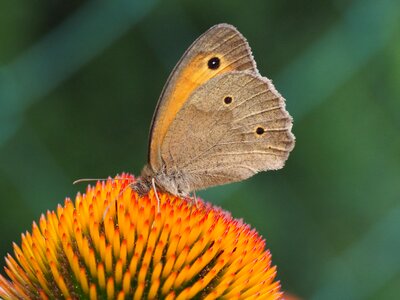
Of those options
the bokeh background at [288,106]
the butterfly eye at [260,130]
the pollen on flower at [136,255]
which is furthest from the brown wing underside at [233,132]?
the bokeh background at [288,106]

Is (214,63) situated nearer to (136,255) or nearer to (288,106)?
(136,255)

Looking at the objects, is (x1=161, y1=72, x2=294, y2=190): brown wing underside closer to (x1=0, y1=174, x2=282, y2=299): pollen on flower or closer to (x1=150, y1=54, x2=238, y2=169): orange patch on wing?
(x1=150, y1=54, x2=238, y2=169): orange patch on wing

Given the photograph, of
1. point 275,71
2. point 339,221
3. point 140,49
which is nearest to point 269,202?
point 339,221

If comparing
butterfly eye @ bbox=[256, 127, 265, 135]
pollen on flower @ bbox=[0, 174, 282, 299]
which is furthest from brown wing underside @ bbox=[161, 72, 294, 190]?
pollen on flower @ bbox=[0, 174, 282, 299]

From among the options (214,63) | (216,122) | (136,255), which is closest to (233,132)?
(216,122)

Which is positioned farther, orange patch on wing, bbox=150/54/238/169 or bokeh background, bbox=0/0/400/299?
bokeh background, bbox=0/0/400/299

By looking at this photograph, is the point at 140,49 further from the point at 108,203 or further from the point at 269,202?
the point at 108,203

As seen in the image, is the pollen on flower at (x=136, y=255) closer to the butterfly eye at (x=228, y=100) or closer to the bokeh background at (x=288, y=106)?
the butterfly eye at (x=228, y=100)
